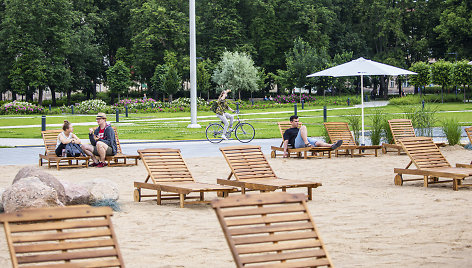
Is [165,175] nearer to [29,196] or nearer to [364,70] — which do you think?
[29,196]

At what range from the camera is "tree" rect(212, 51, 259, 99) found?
216ft

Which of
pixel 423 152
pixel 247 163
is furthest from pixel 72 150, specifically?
pixel 423 152

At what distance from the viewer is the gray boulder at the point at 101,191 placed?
984 cm

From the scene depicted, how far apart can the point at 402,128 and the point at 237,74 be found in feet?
157

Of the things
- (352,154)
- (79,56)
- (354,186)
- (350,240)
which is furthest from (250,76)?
(350,240)

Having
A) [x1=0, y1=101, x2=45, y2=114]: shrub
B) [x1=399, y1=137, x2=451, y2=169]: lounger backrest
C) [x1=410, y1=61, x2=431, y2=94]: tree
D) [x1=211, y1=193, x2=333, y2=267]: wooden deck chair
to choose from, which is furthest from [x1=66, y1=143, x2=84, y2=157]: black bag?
[x1=410, y1=61, x2=431, y2=94]: tree

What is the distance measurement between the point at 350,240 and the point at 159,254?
213 cm

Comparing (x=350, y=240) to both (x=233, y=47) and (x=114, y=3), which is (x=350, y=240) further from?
(x=114, y=3)

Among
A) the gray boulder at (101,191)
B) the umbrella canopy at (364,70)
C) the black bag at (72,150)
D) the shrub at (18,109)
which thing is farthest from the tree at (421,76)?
the gray boulder at (101,191)

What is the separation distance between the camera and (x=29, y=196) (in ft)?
28.7

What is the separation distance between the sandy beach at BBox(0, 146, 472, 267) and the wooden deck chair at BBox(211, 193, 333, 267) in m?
1.70

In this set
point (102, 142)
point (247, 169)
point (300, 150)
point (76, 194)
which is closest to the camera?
point (76, 194)

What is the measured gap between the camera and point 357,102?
62219mm

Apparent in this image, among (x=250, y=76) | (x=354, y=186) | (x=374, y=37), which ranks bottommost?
(x=354, y=186)
